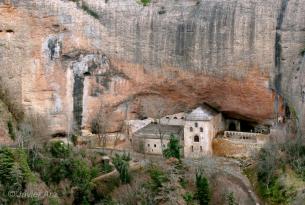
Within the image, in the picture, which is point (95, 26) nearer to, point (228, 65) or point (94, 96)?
point (94, 96)

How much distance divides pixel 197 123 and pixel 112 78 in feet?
14.6

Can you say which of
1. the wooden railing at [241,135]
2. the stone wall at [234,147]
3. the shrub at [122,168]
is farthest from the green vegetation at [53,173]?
the wooden railing at [241,135]

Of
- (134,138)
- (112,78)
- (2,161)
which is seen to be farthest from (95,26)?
(2,161)

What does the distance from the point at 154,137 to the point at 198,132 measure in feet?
6.86

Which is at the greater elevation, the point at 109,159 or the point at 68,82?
the point at 68,82

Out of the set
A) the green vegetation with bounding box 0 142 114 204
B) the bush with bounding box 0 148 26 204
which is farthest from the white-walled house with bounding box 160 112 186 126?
the bush with bounding box 0 148 26 204

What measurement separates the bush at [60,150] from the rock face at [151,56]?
1.90m

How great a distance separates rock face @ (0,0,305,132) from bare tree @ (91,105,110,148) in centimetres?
28

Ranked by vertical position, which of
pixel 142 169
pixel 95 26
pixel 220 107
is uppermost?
pixel 95 26

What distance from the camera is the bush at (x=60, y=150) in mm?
34750

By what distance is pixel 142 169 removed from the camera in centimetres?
3450

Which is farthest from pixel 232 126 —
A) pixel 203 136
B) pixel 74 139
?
pixel 74 139

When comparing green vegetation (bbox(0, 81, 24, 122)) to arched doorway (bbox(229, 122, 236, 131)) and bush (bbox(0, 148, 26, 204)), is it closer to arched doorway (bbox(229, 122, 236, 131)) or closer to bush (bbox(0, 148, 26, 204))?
bush (bbox(0, 148, 26, 204))

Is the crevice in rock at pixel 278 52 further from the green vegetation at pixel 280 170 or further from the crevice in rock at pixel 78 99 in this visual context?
the crevice in rock at pixel 78 99
